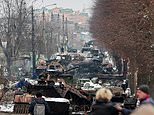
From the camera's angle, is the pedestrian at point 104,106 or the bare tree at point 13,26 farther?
the bare tree at point 13,26

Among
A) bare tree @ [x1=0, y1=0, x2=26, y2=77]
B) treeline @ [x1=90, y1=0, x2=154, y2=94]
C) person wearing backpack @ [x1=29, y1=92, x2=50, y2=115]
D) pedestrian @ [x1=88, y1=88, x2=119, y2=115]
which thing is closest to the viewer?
pedestrian @ [x1=88, y1=88, x2=119, y2=115]

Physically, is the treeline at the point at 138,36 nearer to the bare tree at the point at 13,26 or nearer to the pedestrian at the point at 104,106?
the pedestrian at the point at 104,106

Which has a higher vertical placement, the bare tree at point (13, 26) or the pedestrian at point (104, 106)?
the bare tree at point (13, 26)

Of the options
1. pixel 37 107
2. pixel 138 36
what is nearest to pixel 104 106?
pixel 37 107

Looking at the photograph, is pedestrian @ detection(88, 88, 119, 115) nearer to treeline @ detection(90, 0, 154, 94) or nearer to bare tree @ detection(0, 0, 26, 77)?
treeline @ detection(90, 0, 154, 94)

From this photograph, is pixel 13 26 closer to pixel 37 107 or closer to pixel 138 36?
pixel 138 36

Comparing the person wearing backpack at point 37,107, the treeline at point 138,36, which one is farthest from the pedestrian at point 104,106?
the treeline at point 138,36

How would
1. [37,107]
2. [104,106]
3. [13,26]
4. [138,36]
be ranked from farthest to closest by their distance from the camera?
[13,26] < [138,36] < [37,107] < [104,106]

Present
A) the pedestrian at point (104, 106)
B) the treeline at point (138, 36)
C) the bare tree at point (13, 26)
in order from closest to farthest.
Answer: the pedestrian at point (104, 106) → the treeline at point (138, 36) → the bare tree at point (13, 26)

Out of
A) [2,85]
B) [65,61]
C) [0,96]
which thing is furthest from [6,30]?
[0,96]

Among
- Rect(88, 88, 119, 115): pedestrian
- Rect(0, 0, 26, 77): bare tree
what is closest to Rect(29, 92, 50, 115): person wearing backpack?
Rect(88, 88, 119, 115): pedestrian

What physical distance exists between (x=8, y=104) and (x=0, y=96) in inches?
56.5

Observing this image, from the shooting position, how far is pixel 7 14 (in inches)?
2413

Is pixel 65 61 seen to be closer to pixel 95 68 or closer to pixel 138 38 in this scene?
pixel 95 68
